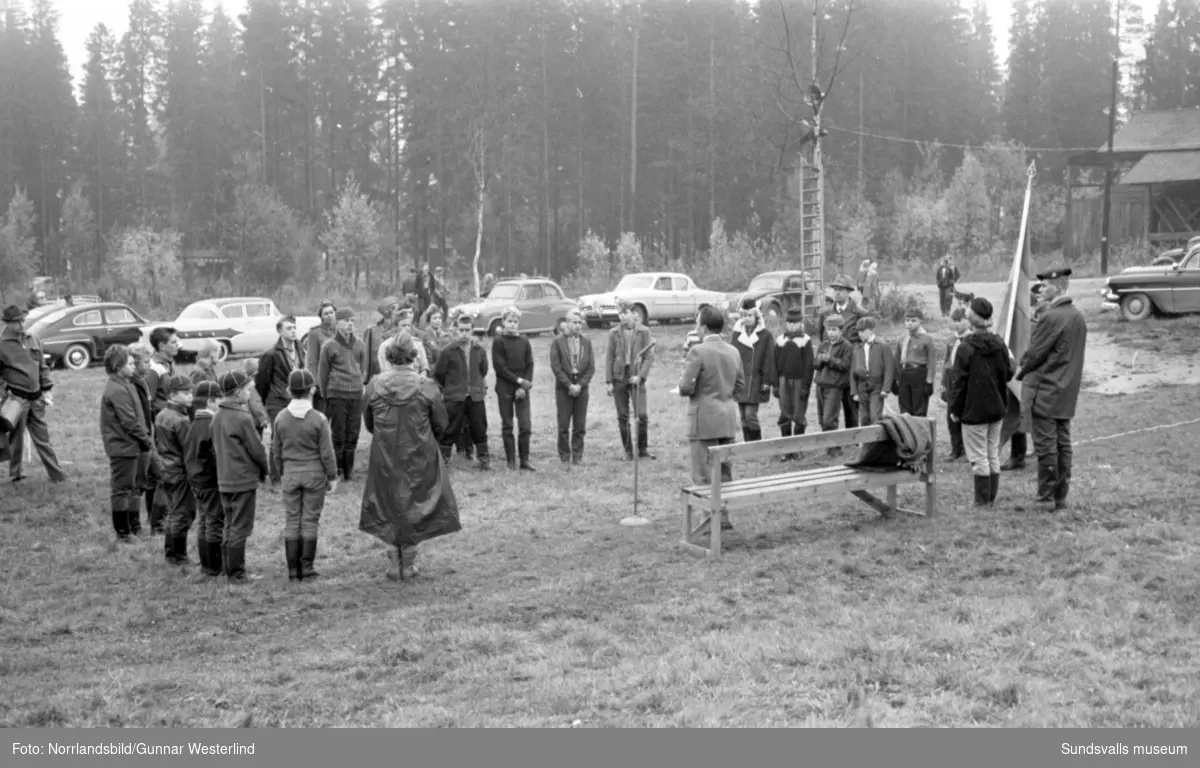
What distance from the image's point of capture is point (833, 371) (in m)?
12.9

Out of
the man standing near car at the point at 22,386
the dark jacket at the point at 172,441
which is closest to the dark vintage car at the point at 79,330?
the man standing near car at the point at 22,386

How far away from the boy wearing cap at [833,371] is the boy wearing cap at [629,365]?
198cm

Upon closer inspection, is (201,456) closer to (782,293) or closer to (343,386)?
(343,386)

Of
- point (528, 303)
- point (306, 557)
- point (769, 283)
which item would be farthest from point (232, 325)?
point (306, 557)

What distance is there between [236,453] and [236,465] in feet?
0.29

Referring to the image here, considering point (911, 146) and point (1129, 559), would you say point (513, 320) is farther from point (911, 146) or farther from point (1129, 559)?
point (911, 146)

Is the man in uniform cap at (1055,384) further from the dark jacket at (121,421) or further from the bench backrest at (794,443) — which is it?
the dark jacket at (121,421)

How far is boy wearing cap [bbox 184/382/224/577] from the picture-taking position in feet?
28.2

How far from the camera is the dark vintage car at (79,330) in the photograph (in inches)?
962

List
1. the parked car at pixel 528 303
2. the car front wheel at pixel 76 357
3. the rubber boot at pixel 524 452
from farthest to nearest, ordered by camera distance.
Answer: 1. the parked car at pixel 528 303
2. the car front wheel at pixel 76 357
3. the rubber boot at pixel 524 452

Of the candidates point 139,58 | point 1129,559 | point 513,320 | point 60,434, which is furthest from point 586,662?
point 139,58

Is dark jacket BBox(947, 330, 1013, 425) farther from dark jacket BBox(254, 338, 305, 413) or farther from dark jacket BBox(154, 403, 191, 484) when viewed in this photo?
dark jacket BBox(254, 338, 305, 413)

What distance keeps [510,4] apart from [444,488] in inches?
1995

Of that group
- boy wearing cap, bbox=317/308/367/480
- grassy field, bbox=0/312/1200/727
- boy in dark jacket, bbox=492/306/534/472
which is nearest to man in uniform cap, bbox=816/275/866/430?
grassy field, bbox=0/312/1200/727
